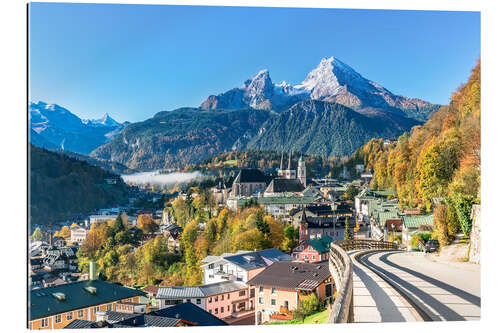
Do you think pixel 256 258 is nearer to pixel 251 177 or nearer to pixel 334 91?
pixel 334 91

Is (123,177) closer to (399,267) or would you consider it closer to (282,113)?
(282,113)

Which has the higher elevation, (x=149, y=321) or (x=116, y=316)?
(x=149, y=321)

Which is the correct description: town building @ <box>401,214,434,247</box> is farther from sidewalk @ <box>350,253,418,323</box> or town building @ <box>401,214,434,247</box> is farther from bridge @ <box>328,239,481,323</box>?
sidewalk @ <box>350,253,418,323</box>

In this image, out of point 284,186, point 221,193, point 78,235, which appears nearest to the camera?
point 78,235

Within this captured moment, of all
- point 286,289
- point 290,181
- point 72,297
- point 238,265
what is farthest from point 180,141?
point 286,289

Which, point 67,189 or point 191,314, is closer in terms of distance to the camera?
point 191,314
